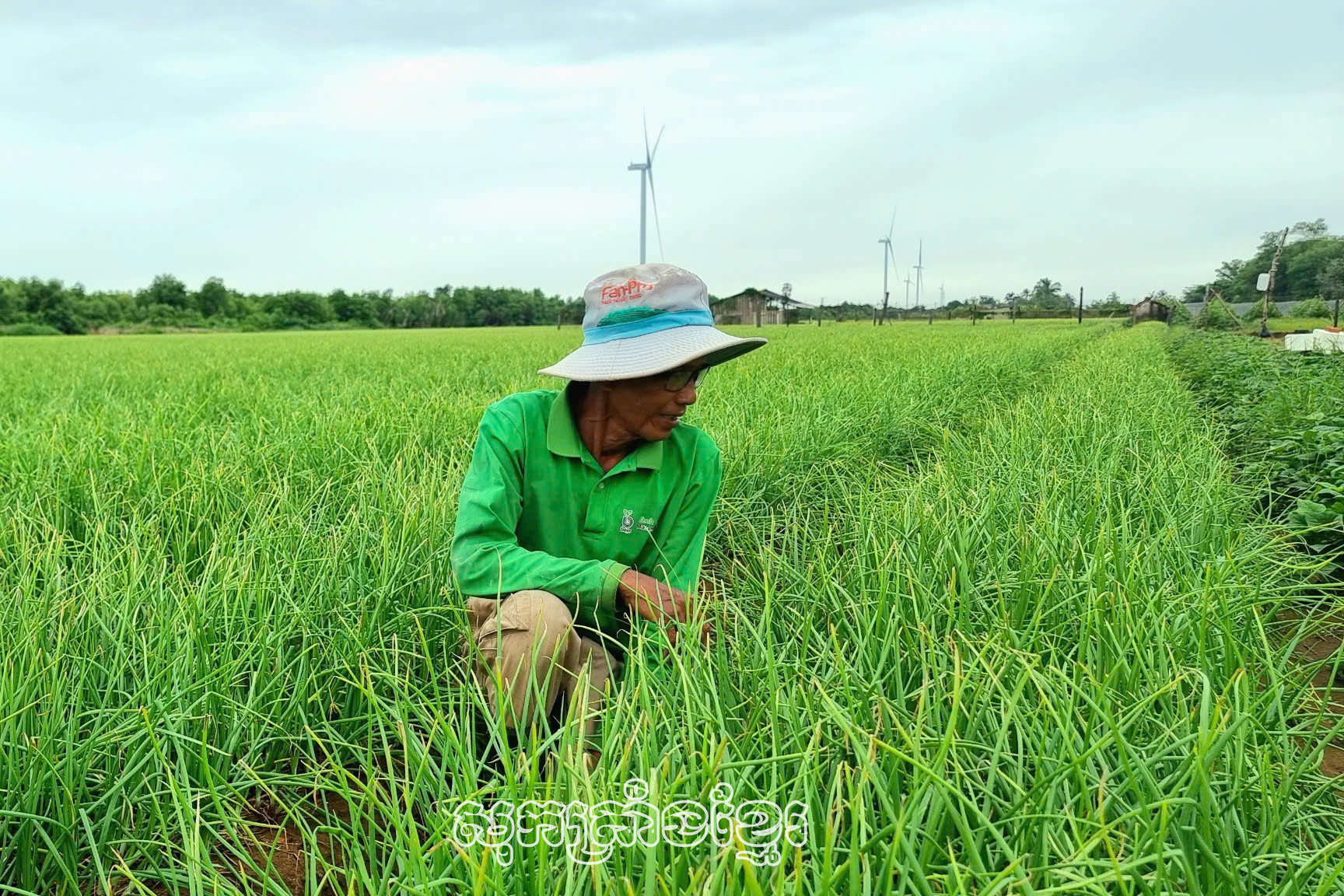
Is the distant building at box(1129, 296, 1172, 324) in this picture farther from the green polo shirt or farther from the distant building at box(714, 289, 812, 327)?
the green polo shirt

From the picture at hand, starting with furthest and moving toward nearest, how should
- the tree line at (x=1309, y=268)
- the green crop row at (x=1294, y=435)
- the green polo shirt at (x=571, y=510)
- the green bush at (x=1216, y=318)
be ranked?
the tree line at (x=1309, y=268)
the green bush at (x=1216, y=318)
the green crop row at (x=1294, y=435)
the green polo shirt at (x=571, y=510)

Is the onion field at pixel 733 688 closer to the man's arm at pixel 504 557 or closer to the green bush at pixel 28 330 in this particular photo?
the man's arm at pixel 504 557

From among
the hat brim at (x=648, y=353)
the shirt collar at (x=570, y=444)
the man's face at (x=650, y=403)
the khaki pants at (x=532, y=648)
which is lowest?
the khaki pants at (x=532, y=648)

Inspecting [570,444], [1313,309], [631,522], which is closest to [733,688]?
[631,522]

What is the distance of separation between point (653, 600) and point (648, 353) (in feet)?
1.54

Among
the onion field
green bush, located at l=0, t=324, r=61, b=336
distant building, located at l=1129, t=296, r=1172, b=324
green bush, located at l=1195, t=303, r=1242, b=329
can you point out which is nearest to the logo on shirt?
the onion field

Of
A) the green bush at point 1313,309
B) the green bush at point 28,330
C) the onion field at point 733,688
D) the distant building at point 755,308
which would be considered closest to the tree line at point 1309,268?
the green bush at point 1313,309

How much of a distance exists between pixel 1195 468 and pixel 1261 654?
63.5 inches

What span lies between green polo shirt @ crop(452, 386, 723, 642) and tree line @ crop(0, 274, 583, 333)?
164ft

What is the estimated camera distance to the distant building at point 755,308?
41781mm

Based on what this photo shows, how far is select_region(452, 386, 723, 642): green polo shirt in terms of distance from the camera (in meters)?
1.67

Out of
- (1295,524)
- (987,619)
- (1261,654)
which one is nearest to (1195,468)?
(1295,524)

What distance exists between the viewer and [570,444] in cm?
179

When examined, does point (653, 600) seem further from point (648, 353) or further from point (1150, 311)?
point (1150, 311)
